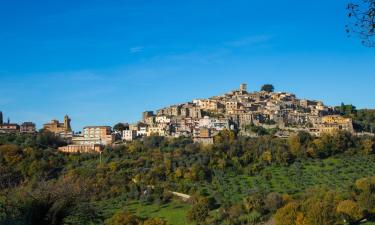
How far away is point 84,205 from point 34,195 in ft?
3.56

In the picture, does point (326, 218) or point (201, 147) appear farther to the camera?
point (201, 147)

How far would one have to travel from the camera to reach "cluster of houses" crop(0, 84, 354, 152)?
58406mm

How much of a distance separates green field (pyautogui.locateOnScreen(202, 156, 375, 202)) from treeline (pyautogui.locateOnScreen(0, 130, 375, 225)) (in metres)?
1.01

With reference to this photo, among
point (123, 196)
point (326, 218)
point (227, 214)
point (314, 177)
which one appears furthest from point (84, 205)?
point (314, 177)

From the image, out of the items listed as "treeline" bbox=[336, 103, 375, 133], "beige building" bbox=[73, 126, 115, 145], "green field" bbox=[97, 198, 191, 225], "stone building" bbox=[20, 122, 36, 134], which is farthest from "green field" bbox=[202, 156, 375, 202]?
"stone building" bbox=[20, 122, 36, 134]

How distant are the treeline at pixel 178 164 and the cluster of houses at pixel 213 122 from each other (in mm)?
4491

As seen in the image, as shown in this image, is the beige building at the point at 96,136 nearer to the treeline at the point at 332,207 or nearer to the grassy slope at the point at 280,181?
the grassy slope at the point at 280,181

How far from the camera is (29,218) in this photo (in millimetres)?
9867

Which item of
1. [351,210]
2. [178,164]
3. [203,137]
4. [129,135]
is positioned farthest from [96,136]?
[351,210]

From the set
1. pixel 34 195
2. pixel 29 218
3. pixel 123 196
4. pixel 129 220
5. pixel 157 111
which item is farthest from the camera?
pixel 157 111

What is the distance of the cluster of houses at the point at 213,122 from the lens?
58406mm

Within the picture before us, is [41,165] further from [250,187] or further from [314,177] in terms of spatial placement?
[314,177]

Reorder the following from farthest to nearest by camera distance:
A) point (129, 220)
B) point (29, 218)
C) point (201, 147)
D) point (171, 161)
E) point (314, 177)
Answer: point (201, 147) < point (171, 161) < point (314, 177) < point (129, 220) < point (29, 218)

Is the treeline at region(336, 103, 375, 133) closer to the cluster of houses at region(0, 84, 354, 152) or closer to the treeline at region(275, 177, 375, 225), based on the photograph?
the cluster of houses at region(0, 84, 354, 152)
